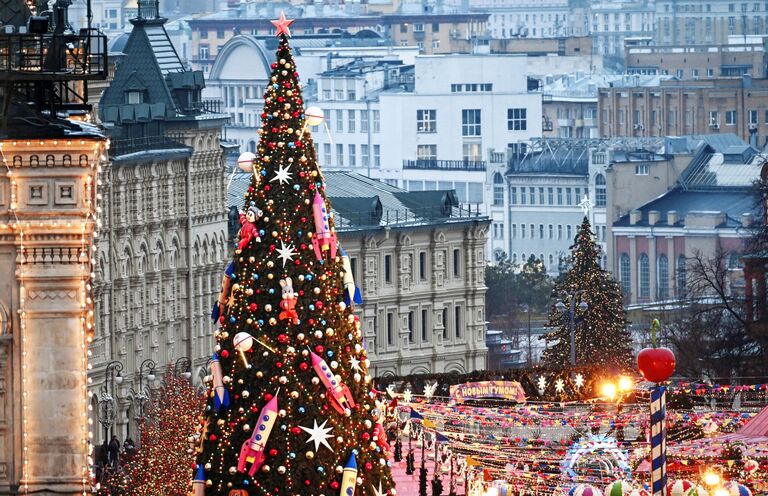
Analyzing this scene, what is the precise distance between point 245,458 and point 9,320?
625 cm

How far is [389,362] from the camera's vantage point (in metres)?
135

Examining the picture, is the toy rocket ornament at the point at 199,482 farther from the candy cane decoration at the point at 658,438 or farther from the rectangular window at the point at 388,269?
the rectangular window at the point at 388,269

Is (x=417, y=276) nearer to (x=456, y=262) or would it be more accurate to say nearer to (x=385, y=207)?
(x=456, y=262)

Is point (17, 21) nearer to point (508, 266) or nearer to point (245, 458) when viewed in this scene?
point (245, 458)

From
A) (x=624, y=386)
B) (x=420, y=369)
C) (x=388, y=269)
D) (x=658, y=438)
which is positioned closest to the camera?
(x=658, y=438)

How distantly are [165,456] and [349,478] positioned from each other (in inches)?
632

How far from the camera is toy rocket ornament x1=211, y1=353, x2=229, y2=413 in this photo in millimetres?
54844

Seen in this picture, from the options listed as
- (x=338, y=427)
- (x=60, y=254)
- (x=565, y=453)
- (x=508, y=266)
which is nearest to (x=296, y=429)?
(x=338, y=427)

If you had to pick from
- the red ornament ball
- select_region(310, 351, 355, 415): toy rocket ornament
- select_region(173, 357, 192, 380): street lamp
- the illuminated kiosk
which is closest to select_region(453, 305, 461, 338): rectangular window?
select_region(173, 357, 192, 380): street lamp

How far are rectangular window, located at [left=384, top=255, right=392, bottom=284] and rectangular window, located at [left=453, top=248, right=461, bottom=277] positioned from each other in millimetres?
3132

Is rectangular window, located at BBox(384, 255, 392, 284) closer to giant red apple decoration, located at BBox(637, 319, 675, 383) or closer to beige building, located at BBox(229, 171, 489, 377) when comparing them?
beige building, located at BBox(229, 171, 489, 377)

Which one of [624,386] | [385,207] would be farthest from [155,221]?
[624,386]

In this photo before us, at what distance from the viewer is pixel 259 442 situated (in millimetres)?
54750

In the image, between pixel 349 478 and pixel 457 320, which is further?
pixel 457 320
